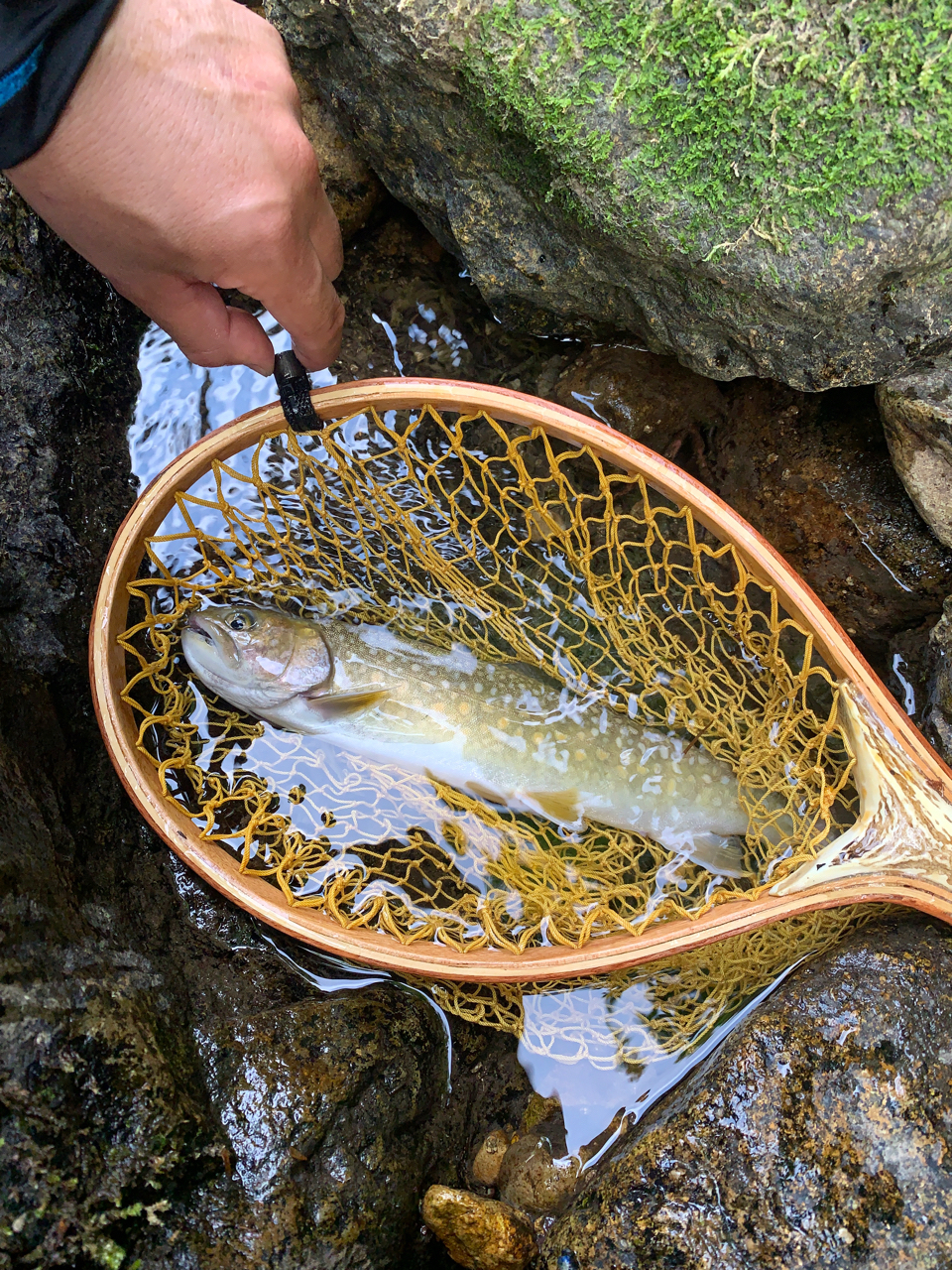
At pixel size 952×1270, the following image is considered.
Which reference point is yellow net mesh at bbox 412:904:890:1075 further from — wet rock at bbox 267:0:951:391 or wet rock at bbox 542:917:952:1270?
wet rock at bbox 267:0:951:391

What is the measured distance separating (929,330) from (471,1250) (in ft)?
9.34

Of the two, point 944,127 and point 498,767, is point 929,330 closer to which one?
point 944,127

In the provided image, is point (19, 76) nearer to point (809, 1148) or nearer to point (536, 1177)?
point (809, 1148)

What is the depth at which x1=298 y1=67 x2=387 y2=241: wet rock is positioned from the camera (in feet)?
9.08

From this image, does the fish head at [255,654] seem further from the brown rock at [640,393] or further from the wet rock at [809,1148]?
the wet rock at [809,1148]

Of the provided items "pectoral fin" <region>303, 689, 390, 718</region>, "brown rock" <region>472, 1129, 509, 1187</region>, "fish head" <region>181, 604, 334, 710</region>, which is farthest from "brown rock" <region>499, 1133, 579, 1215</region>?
"fish head" <region>181, 604, 334, 710</region>

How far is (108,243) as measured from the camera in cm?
190

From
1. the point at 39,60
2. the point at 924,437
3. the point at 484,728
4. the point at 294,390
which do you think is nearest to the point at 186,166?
the point at 39,60

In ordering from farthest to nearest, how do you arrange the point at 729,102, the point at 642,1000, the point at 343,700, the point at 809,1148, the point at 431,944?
the point at 343,700, the point at 642,1000, the point at 431,944, the point at 809,1148, the point at 729,102

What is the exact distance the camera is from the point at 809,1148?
1.97 m

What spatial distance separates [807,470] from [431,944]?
6.79 ft

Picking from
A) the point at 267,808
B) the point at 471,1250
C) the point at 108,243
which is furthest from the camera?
the point at 267,808

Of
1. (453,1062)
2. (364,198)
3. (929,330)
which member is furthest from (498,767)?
(364,198)

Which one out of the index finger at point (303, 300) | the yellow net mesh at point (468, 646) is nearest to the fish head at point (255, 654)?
the yellow net mesh at point (468, 646)
